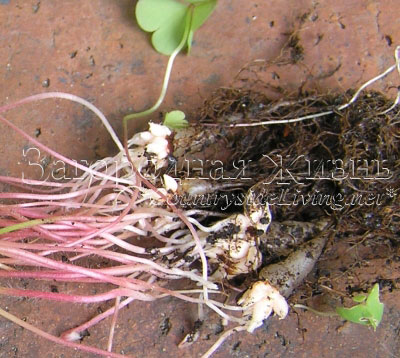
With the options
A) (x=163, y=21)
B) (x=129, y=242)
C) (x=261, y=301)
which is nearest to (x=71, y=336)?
(x=129, y=242)

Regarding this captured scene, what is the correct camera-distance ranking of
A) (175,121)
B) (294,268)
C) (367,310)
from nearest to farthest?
(367,310) < (294,268) < (175,121)

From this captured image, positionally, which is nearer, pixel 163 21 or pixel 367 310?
pixel 367 310

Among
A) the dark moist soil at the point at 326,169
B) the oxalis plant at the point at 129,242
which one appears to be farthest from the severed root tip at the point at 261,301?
the dark moist soil at the point at 326,169

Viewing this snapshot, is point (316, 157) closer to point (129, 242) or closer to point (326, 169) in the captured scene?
point (326, 169)

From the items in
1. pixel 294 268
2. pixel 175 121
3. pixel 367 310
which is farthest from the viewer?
pixel 175 121

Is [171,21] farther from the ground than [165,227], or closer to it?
farther from the ground

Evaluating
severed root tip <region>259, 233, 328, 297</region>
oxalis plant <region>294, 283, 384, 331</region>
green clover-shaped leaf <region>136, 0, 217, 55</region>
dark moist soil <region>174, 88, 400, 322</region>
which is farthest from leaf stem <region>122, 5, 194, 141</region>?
oxalis plant <region>294, 283, 384, 331</region>

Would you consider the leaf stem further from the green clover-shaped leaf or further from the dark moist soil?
the dark moist soil
